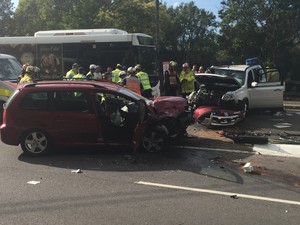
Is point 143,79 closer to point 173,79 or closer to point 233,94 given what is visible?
point 173,79

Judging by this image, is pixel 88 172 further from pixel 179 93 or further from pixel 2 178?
pixel 179 93

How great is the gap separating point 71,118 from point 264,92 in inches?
322

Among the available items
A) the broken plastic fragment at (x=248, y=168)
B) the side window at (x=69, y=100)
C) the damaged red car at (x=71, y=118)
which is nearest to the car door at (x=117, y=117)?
the damaged red car at (x=71, y=118)

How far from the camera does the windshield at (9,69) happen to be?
44.7 feet

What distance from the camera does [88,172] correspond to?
7.21m

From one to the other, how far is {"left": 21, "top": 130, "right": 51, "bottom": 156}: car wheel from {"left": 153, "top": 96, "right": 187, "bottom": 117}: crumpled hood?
8.11 feet

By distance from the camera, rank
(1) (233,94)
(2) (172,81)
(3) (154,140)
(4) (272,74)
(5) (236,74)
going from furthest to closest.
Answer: (4) (272,74), (5) (236,74), (2) (172,81), (1) (233,94), (3) (154,140)

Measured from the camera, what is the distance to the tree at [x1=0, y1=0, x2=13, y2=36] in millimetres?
50128

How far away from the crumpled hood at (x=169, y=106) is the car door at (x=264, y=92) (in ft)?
17.3

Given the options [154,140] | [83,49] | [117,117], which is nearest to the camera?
[117,117]

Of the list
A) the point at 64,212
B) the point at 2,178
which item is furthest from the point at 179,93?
the point at 64,212

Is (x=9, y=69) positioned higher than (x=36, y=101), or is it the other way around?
(x=9, y=69)

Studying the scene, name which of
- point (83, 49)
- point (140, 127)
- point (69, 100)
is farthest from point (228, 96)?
point (83, 49)

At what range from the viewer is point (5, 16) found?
170 feet
